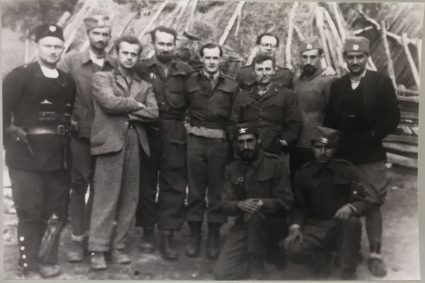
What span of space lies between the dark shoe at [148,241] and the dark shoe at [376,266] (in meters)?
1.57

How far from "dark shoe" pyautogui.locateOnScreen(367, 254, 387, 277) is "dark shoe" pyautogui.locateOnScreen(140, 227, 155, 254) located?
5.15 ft

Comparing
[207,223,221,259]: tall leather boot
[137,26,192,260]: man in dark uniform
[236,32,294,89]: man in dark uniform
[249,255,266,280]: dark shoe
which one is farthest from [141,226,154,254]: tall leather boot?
[236,32,294,89]: man in dark uniform

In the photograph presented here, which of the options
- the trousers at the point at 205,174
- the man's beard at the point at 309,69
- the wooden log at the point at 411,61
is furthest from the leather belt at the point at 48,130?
the wooden log at the point at 411,61

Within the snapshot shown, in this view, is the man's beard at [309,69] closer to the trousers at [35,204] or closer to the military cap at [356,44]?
the military cap at [356,44]

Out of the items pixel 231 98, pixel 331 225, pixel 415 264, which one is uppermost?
pixel 231 98

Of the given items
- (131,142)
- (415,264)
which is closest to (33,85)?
(131,142)

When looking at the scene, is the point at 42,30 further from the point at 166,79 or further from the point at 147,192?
the point at 147,192

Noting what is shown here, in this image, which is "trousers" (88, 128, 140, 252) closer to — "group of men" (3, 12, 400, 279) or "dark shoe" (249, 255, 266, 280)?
"group of men" (3, 12, 400, 279)

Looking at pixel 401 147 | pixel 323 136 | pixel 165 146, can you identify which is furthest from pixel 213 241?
pixel 401 147

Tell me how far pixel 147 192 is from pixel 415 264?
2026 mm

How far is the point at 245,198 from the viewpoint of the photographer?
4301 millimetres

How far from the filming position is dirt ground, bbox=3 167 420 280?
13.9 feet

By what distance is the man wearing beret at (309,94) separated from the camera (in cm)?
435

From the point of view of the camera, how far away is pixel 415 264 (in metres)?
4.47
